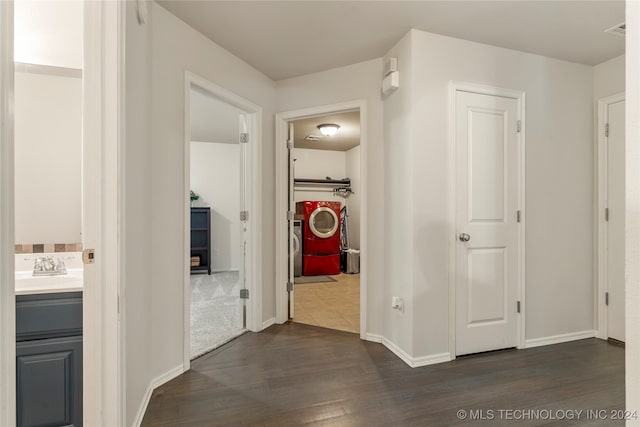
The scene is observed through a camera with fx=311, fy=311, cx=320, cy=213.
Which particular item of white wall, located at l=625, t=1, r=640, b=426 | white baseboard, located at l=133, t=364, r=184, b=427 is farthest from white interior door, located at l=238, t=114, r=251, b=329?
white wall, located at l=625, t=1, r=640, b=426

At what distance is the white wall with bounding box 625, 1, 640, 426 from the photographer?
0.58 meters

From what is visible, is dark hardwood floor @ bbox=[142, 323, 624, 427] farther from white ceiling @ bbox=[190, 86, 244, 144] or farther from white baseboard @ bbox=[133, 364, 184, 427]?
white ceiling @ bbox=[190, 86, 244, 144]

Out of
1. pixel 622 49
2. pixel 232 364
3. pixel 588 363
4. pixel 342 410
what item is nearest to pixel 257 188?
pixel 232 364

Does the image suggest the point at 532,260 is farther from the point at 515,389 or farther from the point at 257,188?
the point at 257,188

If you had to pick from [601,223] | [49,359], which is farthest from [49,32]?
[601,223]

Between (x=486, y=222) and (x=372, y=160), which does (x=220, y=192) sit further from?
(x=486, y=222)

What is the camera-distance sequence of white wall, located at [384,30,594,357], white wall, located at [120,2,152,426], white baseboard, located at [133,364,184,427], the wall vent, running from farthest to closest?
white wall, located at [384,30,594,357] < the wall vent < white baseboard, located at [133,364,184,427] < white wall, located at [120,2,152,426]

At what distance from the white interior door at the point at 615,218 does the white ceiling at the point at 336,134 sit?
7.93ft

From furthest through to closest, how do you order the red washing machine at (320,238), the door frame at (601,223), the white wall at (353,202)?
1. the white wall at (353,202)
2. the red washing machine at (320,238)
3. the door frame at (601,223)

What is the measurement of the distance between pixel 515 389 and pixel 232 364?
6.14 feet

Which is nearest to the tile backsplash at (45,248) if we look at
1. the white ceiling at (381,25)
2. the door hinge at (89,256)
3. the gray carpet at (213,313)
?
the door hinge at (89,256)

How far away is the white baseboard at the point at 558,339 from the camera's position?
2.57 meters

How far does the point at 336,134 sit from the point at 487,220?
10.5ft

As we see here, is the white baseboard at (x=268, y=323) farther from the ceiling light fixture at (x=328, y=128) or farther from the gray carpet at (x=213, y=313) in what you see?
the ceiling light fixture at (x=328, y=128)
